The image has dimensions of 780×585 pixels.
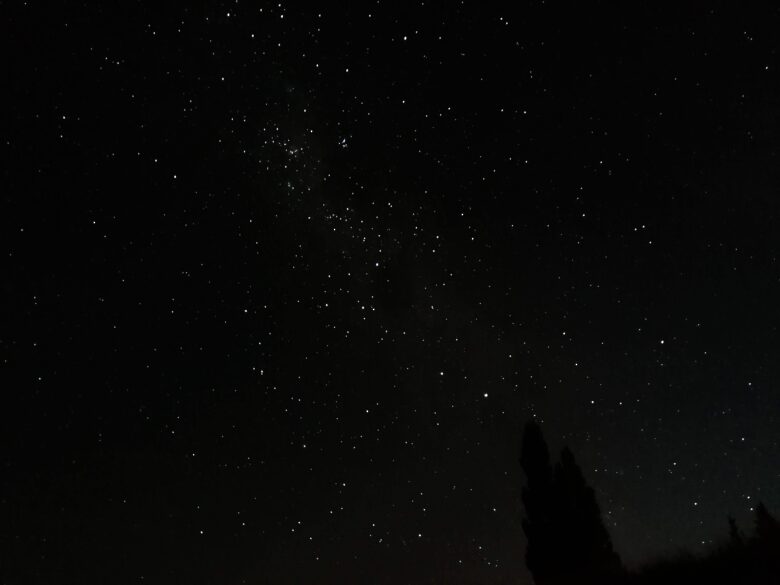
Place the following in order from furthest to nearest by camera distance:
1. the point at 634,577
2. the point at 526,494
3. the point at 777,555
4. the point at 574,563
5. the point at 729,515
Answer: the point at 729,515 → the point at 526,494 → the point at 574,563 → the point at 634,577 → the point at 777,555

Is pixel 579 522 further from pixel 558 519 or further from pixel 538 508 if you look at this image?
pixel 538 508

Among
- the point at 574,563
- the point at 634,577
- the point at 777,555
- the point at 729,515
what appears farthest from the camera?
the point at 729,515

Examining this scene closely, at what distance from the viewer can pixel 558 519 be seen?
850 inches

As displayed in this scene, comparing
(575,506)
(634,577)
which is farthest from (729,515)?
(634,577)

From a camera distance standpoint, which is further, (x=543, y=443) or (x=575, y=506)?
(x=543, y=443)

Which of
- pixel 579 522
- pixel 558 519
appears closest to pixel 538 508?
pixel 558 519

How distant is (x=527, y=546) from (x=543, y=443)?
3317 millimetres

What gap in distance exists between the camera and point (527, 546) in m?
21.4

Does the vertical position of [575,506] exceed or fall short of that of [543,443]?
it falls short

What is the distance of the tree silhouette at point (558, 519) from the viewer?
20641 mm

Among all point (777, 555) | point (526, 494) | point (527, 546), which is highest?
point (526, 494)

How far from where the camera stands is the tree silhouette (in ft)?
67.7

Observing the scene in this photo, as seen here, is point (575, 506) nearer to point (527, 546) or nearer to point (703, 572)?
point (527, 546)

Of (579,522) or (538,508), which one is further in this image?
(538,508)
